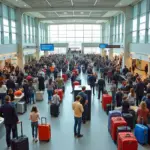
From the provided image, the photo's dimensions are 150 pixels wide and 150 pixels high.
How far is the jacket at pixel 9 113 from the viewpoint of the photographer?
7.47 meters

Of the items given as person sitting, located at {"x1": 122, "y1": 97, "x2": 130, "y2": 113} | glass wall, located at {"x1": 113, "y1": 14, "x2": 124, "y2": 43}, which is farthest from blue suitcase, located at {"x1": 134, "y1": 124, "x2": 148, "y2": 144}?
glass wall, located at {"x1": 113, "y1": 14, "x2": 124, "y2": 43}

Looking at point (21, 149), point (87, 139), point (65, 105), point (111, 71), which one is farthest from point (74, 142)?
point (111, 71)

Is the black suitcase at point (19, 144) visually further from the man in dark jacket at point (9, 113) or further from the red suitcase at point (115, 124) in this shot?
the red suitcase at point (115, 124)

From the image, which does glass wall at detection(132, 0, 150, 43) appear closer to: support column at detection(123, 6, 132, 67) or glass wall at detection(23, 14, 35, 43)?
support column at detection(123, 6, 132, 67)

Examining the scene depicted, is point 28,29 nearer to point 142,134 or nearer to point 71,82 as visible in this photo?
point 71,82

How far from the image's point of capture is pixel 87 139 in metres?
8.71

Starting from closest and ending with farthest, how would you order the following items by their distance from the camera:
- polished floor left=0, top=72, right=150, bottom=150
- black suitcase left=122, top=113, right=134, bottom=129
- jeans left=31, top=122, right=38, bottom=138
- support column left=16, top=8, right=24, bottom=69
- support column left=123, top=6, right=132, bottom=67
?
1. polished floor left=0, top=72, right=150, bottom=150
2. jeans left=31, top=122, right=38, bottom=138
3. black suitcase left=122, top=113, right=134, bottom=129
4. support column left=123, top=6, right=132, bottom=67
5. support column left=16, top=8, right=24, bottom=69

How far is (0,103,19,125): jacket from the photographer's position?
7.47 meters

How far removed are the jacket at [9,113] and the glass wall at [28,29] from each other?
2507 centimetres

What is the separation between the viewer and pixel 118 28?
34.3 m

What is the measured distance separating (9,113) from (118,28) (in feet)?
95.4

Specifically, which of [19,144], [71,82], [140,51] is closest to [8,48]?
[71,82]

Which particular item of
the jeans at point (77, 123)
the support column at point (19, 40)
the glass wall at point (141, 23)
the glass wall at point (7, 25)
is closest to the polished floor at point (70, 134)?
the jeans at point (77, 123)

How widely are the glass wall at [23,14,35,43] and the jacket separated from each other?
25073 millimetres
